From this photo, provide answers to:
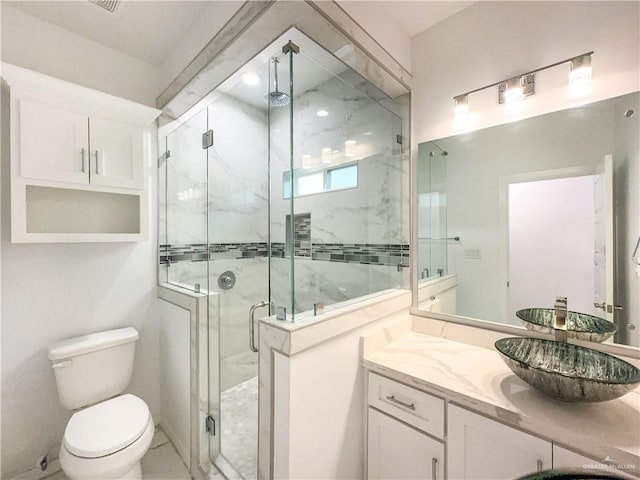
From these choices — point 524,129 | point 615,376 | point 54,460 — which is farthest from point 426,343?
point 54,460


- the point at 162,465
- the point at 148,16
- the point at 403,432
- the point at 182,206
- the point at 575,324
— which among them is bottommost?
the point at 162,465

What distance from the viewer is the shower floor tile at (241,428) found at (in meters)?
1.72

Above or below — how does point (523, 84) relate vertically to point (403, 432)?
above

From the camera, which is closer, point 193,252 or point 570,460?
point 570,460

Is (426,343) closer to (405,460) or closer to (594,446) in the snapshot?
(405,460)

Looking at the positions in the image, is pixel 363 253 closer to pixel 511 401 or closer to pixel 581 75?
pixel 511 401

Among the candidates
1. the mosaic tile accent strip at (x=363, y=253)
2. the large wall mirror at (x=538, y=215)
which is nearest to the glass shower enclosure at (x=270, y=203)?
the mosaic tile accent strip at (x=363, y=253)

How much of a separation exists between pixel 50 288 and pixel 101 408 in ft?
2.58

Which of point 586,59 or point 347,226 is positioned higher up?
point 586,59

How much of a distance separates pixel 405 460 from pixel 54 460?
A: 2.09 m

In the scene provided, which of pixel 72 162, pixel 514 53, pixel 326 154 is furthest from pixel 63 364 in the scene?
pixel 514 53

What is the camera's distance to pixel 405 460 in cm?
122

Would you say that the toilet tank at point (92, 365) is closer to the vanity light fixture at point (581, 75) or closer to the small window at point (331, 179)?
the small window at point (331, 179)

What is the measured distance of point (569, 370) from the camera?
1161 millimetres
